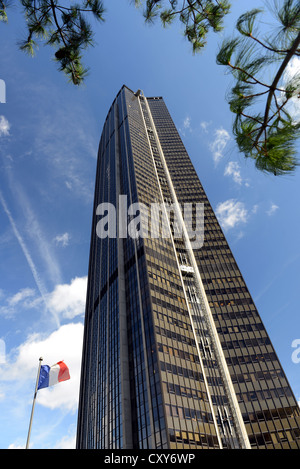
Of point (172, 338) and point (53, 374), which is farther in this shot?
point (172, 338)

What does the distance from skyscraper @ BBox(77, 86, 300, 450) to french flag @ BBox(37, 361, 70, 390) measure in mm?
28070

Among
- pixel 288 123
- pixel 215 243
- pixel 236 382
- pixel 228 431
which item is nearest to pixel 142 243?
pixel 215 243

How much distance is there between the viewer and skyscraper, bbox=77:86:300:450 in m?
47.2

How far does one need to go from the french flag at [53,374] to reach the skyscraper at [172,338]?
2807cm

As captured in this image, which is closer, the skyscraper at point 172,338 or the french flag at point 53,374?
the french flag at point 53,374

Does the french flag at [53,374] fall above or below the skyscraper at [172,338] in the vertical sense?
below

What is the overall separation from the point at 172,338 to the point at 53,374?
37.2m

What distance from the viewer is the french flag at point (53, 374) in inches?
792

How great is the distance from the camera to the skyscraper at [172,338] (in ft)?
155

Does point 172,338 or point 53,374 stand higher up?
point 172,338

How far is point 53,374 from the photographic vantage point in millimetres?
20562

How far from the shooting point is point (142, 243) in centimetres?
7019

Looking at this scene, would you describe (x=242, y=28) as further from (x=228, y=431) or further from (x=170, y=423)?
(x=228, y=431)
